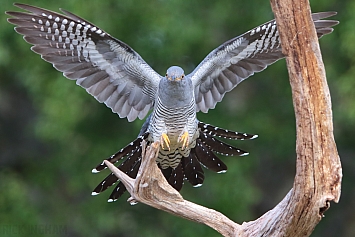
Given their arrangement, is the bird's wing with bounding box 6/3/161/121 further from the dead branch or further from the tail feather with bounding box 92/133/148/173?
the dead branch

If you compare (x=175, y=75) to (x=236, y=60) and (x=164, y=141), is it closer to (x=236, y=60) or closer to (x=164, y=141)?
(x=164, y=141)

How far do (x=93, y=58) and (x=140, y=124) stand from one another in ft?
7.63

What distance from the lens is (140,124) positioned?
7.57 metres

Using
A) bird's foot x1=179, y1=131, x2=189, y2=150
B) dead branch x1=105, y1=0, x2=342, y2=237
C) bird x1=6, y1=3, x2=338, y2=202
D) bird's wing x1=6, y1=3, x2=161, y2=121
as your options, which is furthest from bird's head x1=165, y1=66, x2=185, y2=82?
dead branch x1=105, y1=0, x2=342, y2=237

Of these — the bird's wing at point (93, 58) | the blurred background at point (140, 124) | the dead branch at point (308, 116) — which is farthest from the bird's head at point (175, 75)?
the blurred background at point (140, 124)

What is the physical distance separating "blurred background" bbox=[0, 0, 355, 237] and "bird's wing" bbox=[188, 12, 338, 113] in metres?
2.00

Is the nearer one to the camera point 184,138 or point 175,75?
point 175,75

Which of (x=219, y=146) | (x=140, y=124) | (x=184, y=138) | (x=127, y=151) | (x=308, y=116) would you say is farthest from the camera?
(x=140, y=124)

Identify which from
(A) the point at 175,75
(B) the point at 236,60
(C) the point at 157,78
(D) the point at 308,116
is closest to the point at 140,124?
(C) the point at 157,78

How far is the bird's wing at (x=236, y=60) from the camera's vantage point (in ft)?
17.3

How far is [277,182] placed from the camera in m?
10.5

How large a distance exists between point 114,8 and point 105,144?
1.89 meters

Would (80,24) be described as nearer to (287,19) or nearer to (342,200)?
(287,19)

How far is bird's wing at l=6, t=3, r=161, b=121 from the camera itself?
5.06m
